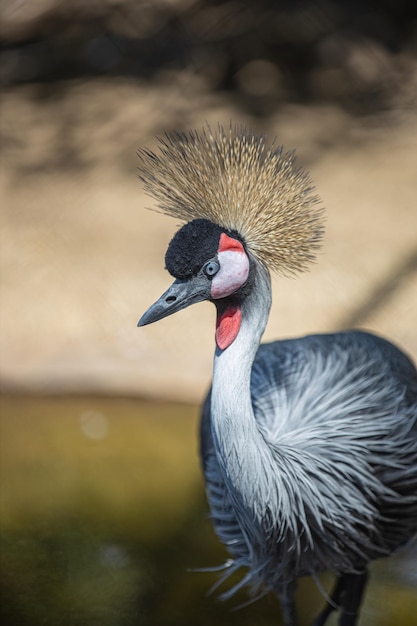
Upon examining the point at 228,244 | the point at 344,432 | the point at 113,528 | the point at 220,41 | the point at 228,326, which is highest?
the point at 220,41

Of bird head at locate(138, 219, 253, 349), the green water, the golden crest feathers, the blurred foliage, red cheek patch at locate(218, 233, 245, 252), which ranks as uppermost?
the blurred foliage

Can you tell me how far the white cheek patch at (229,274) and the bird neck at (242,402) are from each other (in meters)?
0.04

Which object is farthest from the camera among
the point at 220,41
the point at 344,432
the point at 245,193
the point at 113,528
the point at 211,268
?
the point at 220,41

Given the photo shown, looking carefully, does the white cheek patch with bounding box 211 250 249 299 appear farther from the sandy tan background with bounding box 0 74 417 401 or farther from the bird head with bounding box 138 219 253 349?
the sandy tan background with bounding box 0 74 417 401

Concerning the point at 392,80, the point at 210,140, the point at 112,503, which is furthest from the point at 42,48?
the point at 210,140

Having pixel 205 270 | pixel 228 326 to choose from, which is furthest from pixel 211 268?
pixel 228 326

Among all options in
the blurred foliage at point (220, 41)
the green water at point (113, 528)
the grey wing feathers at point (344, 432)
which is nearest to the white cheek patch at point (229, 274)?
the grey wing feathers at point (344, 432)

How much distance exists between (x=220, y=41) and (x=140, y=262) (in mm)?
2168

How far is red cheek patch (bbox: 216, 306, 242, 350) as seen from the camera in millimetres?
1596

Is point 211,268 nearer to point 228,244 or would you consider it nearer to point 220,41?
point 228,244

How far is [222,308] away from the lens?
5.35 feet

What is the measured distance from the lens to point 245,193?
1.67 metres

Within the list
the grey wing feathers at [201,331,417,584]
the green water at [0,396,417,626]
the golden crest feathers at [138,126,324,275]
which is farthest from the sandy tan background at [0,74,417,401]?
the golden crest feathers at [138,126,324,275]

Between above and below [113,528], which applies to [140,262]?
above
